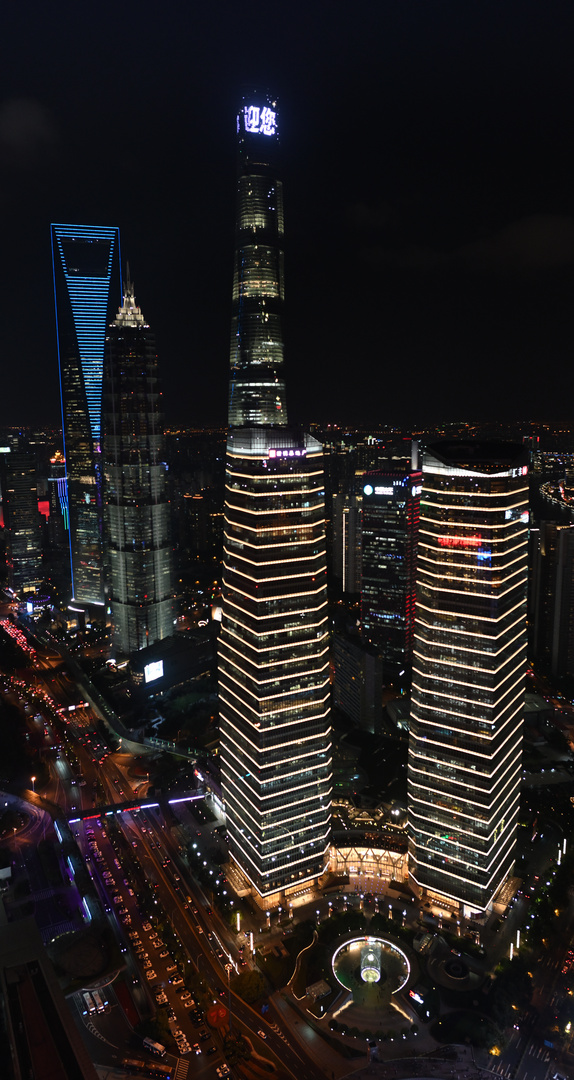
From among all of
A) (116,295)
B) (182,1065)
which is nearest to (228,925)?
(182,1065)

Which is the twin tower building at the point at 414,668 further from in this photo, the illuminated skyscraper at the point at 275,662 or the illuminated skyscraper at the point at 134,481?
the illuminated skyscraper at the point at 134,481

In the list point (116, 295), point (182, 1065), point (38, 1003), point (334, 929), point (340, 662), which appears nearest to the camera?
point (38, 1003)

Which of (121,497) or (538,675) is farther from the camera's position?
(121,497)

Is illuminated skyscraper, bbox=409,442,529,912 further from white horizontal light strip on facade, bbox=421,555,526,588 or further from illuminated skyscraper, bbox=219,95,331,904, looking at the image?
illuminated skyscraper, bbox=219,95,331,904

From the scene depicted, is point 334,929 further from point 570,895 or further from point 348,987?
point 570,895

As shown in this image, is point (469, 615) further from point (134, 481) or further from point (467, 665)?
point (134, 481)

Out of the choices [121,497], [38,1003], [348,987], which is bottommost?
[348,987]

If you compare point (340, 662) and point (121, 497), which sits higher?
point (121, 497)

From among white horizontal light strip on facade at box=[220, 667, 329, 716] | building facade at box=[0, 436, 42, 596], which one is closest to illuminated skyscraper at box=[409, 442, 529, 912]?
white horizontal light strip on facade at box=[220, 667, 329, 716]
